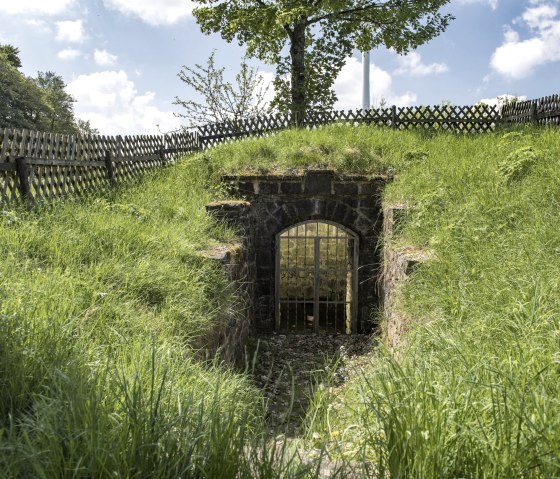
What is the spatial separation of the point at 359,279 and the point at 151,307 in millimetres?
6258

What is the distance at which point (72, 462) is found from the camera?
5.95ft

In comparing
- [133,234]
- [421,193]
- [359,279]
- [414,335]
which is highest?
[421,193]

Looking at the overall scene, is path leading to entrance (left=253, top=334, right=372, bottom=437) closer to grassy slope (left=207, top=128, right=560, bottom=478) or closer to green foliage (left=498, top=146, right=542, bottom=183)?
grassy slope (left=207, top=128, right=560, bottom=478)

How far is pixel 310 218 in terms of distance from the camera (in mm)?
9938

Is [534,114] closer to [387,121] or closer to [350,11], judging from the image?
[387,121]

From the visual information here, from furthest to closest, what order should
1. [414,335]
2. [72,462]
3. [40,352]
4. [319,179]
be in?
1. [319,179]
2. [414,335]
3. [40,352]
4. [72,462]

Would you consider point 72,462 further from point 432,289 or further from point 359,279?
point 359,279

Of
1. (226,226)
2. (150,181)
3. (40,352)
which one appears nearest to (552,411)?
(40,352)

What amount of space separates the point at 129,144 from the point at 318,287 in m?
5.61

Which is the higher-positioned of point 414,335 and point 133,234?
point 133,234

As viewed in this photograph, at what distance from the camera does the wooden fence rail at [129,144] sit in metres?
7.02

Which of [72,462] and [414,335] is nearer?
[72,462]

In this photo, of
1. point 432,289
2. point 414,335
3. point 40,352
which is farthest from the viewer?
point 432,289

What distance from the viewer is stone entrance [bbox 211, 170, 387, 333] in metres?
9.65
